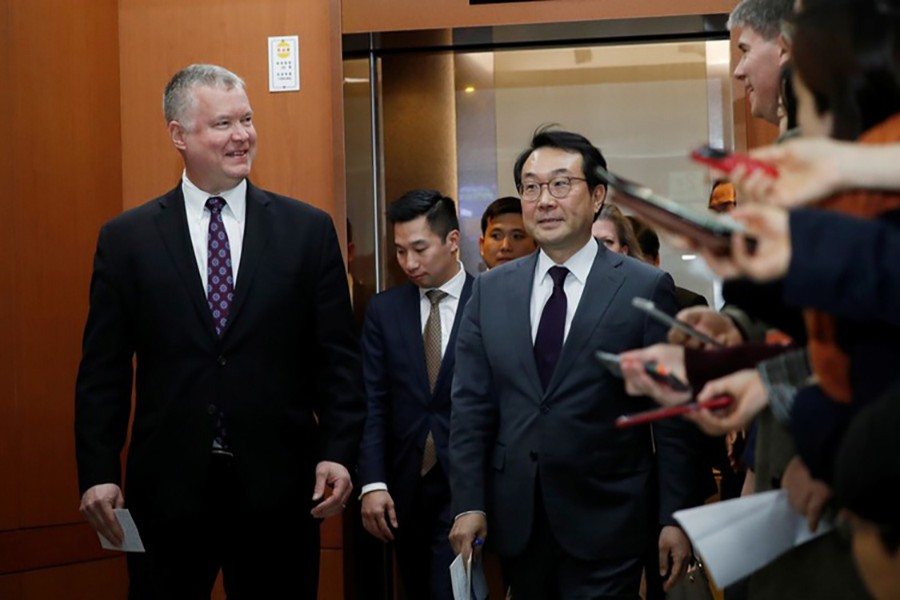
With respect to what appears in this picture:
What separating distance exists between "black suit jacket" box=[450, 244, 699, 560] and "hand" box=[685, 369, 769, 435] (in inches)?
61.2

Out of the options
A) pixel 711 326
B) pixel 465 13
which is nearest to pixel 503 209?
pixel 465 13

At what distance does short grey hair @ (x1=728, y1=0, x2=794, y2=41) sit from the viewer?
317cm

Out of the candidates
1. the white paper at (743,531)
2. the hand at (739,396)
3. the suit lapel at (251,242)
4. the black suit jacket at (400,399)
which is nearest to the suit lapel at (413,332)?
the black suit jacket at (400,399)

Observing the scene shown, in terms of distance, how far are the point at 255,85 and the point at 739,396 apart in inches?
137

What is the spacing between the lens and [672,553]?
3371 mm

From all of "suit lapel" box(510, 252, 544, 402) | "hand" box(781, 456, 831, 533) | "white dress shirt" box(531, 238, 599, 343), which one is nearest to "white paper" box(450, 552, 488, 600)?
"suit lapel" box(510, 252, 544, 402)

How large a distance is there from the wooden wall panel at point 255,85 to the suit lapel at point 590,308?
61.7 inches

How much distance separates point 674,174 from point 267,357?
9.66ft

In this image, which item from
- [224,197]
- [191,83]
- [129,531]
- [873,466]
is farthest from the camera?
[191,83]

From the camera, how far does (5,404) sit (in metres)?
4.43

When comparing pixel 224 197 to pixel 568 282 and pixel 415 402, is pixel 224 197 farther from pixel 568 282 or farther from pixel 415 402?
pixel 415 402

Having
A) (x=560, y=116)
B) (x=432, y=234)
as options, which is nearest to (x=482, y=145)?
(x=560, y=116)

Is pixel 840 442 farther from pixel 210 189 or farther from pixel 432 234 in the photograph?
pixel 432 234

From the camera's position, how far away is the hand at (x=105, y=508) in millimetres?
3406
